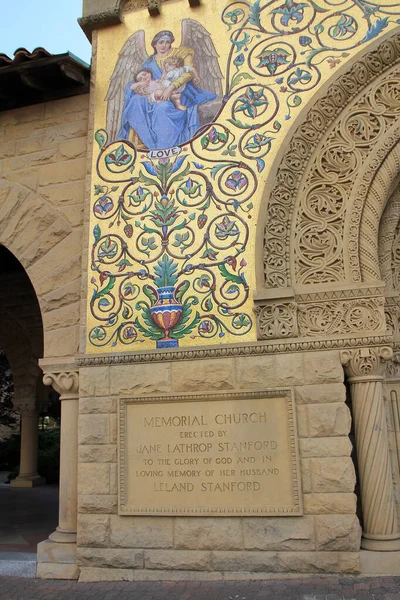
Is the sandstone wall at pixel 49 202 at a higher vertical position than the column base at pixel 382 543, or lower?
higher

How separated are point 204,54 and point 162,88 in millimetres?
588

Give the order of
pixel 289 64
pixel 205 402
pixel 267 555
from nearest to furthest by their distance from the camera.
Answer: pixel 267 555 → pixel 205 402 → pixel 289 64

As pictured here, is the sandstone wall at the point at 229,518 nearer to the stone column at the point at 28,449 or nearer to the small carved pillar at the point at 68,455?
the small carved pillar at the point at 68,455

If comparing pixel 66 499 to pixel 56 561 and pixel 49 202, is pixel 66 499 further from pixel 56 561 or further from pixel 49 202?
pixel 49 202

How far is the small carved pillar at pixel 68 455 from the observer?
16.9 ft

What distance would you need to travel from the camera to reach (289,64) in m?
5.40

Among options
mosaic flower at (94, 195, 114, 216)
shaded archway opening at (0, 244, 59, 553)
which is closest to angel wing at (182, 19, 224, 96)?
mosaic flower at (94, 195, 114, 216)

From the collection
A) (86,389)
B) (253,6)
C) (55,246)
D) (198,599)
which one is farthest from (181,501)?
(253,6)

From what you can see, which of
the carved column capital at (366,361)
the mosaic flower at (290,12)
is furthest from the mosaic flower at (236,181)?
the carved column capital at (366,361)

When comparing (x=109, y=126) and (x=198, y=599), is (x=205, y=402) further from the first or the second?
(x=109, y=126)

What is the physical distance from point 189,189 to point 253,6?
2.21 m

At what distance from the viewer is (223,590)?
4.33m

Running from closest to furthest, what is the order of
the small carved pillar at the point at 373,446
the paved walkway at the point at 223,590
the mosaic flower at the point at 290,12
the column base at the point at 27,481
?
the paved walkway at the point at 223,590
the small carved pillar at the point at 373,446
the mosaic flower at the point at 290,12
the column base at the point at 27,481

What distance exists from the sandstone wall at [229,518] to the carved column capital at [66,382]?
0.18 metres
